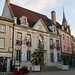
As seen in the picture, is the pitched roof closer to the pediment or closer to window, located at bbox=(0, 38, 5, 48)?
the pediment

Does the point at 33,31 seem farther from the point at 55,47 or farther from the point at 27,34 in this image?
the point at 55,47

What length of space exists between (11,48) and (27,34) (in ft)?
15.3

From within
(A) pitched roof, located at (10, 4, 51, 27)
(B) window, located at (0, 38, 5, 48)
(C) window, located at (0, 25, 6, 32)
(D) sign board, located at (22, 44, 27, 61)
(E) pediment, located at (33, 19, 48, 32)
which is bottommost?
(D) sign board, located at (22, 44, 27, 61)

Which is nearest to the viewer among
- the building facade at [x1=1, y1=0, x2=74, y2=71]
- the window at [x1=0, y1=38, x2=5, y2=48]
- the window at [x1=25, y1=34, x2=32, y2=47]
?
the window at [x1=0, y1=38, x2=5, y2=48]

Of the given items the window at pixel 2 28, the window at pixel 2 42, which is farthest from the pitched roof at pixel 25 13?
the window at pixel 2 42

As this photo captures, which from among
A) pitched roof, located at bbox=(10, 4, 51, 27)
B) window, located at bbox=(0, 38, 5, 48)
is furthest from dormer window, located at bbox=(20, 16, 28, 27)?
window, located at bbox=(0, 38, 5, 48)

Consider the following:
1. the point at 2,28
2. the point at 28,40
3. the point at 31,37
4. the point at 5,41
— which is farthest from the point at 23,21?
the point at 5,41

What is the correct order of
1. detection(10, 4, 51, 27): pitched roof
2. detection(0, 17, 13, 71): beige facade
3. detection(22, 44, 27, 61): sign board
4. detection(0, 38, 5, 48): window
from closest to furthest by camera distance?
1. detection(0, 17, 13, 71): beige facade
2. detection(0, 38, 5, 48): window
3. detection(22, 44, 27, 61): sign board
4. detection(10, 4, 51, 27): pitched roof

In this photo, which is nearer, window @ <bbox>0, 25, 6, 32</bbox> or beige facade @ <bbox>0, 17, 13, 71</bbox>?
beige facade @ <bbox>0, 17, 13, 71</bbox>

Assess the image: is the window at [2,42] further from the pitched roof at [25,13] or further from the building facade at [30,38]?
the pitched roof at [25,13]

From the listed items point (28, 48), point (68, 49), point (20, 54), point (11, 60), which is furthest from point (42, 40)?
point (68, 49)

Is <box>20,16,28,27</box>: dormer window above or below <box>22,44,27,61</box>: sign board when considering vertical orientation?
above

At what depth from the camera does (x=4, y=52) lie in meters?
25.5

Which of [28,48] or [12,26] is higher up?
[12,26]
